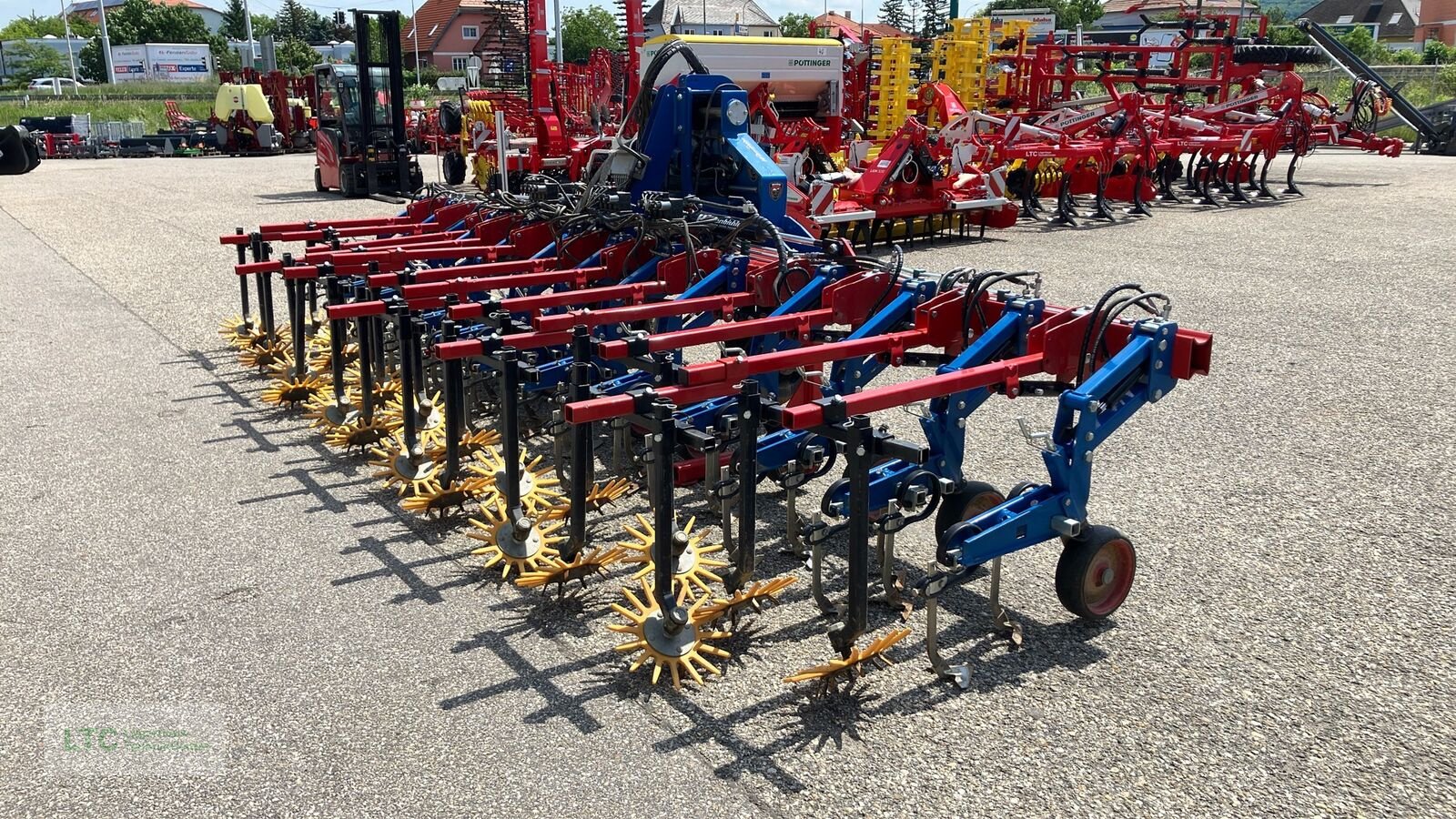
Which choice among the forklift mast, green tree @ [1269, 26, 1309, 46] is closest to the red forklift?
the forklift mast

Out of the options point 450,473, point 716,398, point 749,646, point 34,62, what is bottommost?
point 749,646

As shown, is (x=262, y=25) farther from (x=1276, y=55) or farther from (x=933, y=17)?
Answer: (x=1276, y=55)

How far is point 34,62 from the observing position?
196 feet

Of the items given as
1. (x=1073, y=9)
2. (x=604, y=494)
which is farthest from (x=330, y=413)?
(x=1073, y=9)

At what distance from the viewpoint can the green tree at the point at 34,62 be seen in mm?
59594

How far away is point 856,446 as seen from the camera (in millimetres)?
3164

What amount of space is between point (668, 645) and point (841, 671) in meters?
0.57

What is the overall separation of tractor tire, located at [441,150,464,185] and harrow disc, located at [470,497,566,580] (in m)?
16.0

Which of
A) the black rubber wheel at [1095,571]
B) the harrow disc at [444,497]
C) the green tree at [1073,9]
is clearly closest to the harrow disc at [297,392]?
the harrow disc at [444,497]

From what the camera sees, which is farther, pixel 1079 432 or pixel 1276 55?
pixel 1276 55

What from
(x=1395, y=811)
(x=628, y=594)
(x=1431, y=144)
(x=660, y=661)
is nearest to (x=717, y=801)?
(x=660, y=661)

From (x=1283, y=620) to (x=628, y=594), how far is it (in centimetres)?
227

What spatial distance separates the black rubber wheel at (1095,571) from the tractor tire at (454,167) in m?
17.1

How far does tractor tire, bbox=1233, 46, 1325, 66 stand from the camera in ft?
58.6
